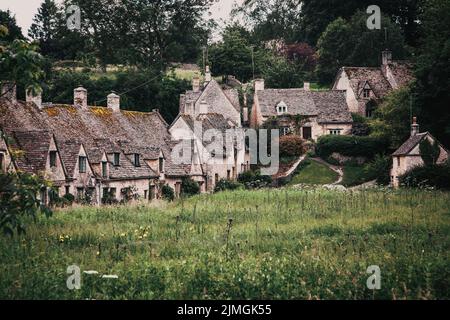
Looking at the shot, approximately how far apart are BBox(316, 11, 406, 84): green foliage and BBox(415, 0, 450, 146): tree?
23.4 meters

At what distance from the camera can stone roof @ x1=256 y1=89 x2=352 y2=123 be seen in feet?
238

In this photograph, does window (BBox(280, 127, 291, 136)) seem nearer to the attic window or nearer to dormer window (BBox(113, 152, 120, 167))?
the attic window

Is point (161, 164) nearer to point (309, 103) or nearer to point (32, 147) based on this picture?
point (32, 147)

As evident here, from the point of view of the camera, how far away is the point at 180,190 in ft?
180

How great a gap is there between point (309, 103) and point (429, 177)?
28.3 meters

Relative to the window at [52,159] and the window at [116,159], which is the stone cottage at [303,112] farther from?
the window at [52,159]

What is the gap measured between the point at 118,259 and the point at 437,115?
4245 cm

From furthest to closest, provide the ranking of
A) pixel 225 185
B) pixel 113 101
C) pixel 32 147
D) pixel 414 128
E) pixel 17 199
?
pixel 225 185, pixel 113 101, pixel 414 128, pixel 32 147, pixel 17 199

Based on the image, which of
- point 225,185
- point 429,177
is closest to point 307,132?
point 225,185

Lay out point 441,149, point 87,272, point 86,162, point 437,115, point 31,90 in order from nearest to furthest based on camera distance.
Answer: point 31,90 → point 87,272 → point 86,162 → point 441,149 → point 437,115

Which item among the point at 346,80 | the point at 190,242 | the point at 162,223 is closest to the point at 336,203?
the point at 162,223

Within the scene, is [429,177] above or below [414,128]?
below

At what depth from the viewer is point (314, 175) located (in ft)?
200

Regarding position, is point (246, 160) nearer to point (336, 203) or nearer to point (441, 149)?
point (441, 149)
